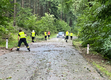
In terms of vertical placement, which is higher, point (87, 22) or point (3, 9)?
point (3, 9)

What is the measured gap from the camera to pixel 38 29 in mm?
26812

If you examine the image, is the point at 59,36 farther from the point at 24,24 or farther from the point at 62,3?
the point at 62,3

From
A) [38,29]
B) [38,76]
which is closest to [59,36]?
[38,29]

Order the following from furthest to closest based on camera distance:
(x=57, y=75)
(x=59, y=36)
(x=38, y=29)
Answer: (x=59, y=36), (x=38, y=29), (x=57, y=75)

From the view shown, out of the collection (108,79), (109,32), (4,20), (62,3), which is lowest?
(108,79)

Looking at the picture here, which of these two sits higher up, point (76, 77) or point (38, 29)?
point (38, 29)

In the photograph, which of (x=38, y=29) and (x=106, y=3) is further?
(x=38, y=29)

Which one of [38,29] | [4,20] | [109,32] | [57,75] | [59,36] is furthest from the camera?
[59,36]

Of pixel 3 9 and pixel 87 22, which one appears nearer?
pixel 87 22

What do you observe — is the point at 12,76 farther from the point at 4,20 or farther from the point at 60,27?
the point at 60,27

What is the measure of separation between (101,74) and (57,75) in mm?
1922

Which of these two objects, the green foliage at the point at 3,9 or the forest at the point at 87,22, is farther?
the green foliage at the point at 3,9

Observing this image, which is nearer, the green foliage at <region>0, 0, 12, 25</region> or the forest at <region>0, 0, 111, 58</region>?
the forest at <region>0, 0, 111, 58</region>

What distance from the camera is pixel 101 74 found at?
5.65 m
